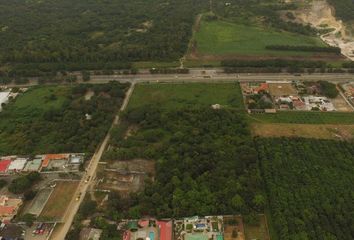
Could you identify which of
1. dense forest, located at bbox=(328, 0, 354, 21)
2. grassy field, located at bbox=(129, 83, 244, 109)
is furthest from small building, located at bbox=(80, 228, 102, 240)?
dense forest, located at bbox=(328, 0, 354, 21)

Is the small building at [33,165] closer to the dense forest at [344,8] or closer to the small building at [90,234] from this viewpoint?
the small building at [90,234]

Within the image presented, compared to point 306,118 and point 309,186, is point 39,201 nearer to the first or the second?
point 309,186

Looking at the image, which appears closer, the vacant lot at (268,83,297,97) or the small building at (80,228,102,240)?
the small building at (80,228,102,240)

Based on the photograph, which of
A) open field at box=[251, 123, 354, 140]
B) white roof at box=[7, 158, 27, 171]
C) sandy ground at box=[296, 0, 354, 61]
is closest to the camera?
white roof at box=[7, 158, 27, 171]

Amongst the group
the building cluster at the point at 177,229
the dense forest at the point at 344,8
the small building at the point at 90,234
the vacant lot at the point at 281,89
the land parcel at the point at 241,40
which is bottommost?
the small building at the point at 90,234

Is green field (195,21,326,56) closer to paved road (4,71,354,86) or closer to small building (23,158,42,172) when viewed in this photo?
paved road (4,71,354,86)

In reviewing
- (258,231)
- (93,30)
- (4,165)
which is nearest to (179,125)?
(258,231)

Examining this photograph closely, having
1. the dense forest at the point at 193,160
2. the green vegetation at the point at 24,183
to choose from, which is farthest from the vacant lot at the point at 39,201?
the dense forest at the point at 193,160

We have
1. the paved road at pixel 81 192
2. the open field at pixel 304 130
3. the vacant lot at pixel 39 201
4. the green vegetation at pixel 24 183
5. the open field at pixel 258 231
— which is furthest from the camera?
the open field at pixel 304 130
